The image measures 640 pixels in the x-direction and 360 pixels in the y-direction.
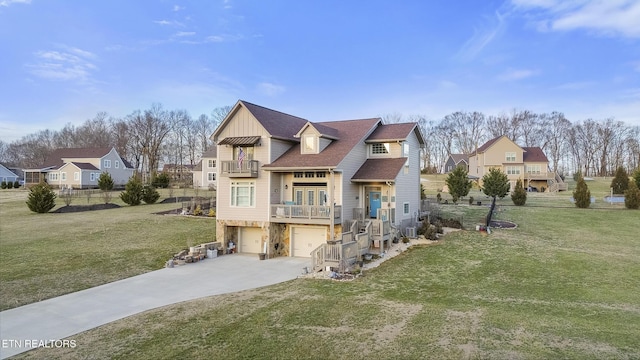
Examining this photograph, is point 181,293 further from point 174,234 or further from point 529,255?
point 529,255

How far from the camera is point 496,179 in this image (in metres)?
35.3

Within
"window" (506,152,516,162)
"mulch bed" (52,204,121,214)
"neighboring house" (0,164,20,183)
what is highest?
"window" (506,152,516,162)

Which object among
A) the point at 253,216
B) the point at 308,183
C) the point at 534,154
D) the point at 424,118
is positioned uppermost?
the point at 424,118

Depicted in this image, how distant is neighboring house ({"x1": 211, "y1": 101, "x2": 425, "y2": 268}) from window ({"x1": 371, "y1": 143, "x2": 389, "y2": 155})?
65mm

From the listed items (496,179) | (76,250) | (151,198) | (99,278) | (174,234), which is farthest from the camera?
(151,198)

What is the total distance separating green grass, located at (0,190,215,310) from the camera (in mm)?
15727

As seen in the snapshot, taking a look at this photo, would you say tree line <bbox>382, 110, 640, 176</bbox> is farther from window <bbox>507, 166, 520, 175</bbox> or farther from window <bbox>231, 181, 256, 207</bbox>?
window <bbox>231, 181, 256, 207</bbox>

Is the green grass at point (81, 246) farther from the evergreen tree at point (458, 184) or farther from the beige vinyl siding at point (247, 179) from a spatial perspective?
the evergreen tree at point (458, 184)

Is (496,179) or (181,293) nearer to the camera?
(181,293)

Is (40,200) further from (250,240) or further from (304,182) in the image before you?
(304,182)

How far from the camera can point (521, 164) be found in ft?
176

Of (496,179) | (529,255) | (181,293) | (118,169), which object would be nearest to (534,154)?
(496,179)

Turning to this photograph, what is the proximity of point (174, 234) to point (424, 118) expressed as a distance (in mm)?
75581

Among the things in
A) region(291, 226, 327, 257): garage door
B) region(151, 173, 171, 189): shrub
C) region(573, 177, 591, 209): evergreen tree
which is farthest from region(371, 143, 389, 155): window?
region(151, 173, 171, 189): shrub
